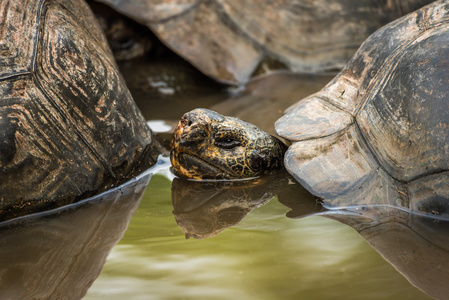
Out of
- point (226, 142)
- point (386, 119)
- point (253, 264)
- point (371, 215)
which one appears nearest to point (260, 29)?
point (226, 142)

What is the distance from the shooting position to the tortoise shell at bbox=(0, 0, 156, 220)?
258cm

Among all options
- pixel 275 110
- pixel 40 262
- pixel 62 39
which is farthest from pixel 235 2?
pixel 40 262

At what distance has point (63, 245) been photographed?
239cm

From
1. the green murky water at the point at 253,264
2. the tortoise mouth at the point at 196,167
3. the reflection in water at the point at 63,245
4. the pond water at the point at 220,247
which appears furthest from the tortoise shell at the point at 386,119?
the reflection in water at the point at 63,245

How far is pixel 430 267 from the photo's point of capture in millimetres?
2121

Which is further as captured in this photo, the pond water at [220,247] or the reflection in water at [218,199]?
the reflection in water at [218,199]

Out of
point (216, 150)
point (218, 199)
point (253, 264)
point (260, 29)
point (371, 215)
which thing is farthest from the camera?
point (260, 29)

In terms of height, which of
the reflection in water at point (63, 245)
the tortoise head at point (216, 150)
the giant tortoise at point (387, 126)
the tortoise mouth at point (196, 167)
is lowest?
the reflection in water at point (63, 245)

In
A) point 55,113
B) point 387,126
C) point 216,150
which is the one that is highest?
point 387,126

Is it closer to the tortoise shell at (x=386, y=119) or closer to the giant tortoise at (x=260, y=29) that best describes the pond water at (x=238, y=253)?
the tortoise shell at (x=386, y=119)

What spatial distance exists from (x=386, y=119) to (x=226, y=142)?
90 cm

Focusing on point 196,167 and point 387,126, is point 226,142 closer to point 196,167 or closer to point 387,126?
point 196,167

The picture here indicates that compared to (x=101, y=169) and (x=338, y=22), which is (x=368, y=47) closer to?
(x=101, y=169)

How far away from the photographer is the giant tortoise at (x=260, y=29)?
482cm
